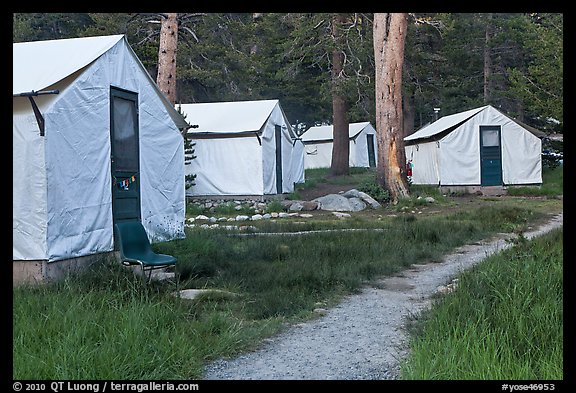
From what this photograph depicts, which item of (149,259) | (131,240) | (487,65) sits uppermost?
(487,65)

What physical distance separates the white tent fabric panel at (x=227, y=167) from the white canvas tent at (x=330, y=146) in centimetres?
1888

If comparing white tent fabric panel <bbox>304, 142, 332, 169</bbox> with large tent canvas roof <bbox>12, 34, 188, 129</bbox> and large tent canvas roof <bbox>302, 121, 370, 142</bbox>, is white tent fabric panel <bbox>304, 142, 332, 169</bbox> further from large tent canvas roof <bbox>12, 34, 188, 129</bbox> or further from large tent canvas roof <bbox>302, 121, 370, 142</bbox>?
large tent canvas roof <bbox>12, 34, 188, 129</bbox>

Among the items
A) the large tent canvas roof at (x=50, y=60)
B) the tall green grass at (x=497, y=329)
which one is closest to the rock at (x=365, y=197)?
the large tent canvas roof at (x=50, y=60)

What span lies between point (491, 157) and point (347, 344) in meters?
17.2

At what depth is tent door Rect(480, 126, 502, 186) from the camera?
832 inches

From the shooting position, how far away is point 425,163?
24.0 m

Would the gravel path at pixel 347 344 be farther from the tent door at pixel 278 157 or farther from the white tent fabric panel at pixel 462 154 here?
the white tent fabric panel at pixel 462 154

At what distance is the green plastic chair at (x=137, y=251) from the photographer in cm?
711

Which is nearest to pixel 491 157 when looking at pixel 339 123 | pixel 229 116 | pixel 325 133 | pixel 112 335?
pixel 339 123

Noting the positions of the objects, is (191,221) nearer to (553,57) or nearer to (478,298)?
(478,298)

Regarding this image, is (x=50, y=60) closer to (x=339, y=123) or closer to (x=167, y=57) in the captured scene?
(x=167, y=57)

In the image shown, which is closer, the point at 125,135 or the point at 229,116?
the point at 125,135

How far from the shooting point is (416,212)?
15781 millimetres
